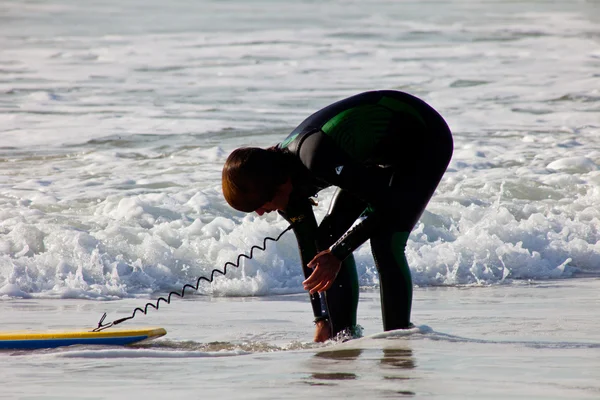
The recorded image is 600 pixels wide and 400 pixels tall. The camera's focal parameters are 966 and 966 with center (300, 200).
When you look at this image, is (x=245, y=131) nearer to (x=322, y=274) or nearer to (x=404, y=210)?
(x=404, y=210)

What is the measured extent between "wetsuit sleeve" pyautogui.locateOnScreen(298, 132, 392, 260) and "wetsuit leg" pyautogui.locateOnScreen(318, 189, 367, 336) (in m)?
0.34

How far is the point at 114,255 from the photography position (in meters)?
6.70

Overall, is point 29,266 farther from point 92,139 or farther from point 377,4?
point 377,4

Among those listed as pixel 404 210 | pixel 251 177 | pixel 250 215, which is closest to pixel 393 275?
pixel 404 210

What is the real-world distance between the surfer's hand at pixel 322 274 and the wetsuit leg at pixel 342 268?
383mm

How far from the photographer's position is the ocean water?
4547 millimetres

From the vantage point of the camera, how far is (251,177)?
335 cm

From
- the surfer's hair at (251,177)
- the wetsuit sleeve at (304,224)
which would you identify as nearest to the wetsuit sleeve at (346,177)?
the surfer's hair at (251,177)

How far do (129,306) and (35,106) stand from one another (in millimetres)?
9401

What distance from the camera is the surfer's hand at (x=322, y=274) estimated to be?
11.1 feet

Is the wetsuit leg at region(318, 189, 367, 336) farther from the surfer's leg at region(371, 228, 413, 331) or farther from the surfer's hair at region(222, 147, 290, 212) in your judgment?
the surfer's hair at region(222, 147, 290, 212)

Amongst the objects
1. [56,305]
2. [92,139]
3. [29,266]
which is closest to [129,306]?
[56,305]

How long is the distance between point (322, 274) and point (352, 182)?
347 mm

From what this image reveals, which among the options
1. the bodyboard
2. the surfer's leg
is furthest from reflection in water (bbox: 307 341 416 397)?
the bodyboard
